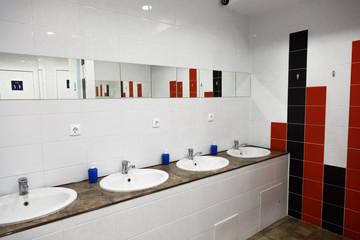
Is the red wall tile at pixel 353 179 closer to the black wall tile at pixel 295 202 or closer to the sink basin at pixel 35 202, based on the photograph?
the black wall tile at pixel 295 202

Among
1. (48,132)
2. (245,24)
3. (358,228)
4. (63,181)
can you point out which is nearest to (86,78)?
(48,132)

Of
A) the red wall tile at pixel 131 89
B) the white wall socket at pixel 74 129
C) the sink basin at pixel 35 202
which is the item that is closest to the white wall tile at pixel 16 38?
the white wall socket at pixel 74 129

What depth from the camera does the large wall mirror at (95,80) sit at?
1.65 meters

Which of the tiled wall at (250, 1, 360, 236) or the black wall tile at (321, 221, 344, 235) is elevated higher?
the tiled wall at (250, 1, 360, 236)

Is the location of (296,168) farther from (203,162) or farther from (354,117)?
(203,162)

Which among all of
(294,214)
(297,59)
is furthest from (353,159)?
(297,59)

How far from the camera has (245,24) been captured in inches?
126

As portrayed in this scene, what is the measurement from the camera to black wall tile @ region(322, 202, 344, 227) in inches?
100

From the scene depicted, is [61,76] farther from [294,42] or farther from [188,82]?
A: [294,42]

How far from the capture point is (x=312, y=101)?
8.87ft

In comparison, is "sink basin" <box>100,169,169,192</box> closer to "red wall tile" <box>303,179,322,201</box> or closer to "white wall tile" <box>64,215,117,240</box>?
"white wall tile" <box>64,215,117,240</box>

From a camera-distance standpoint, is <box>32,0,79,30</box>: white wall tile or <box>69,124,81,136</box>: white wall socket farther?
<box>69,124,81,136</box>: white wall socket

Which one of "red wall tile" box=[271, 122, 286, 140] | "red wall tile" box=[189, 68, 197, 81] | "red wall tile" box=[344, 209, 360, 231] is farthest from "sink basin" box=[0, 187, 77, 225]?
"red wall tile" box=[344, 209, 360, 231]

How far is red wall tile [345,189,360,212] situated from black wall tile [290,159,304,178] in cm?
49
